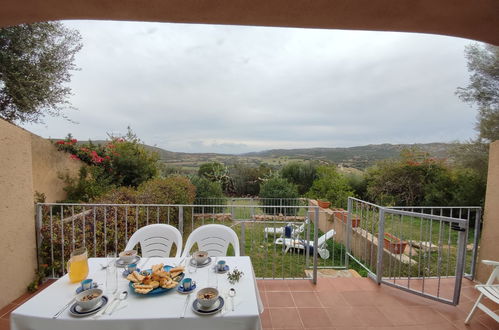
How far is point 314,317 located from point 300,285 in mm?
609

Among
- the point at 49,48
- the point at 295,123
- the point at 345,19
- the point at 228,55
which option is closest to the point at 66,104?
the point at 49,48

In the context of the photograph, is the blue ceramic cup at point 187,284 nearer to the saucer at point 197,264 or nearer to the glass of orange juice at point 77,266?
the saucer at point 197,264

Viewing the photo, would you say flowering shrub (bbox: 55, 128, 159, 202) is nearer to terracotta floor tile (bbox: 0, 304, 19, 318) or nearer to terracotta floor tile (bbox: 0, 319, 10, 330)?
terracotta floor tile (bbox: 0, 304, 19, 318)

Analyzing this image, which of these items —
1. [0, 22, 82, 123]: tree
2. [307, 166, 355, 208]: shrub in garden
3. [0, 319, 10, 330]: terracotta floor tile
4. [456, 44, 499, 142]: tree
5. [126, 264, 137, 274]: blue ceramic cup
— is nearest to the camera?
[126, 264, 137, 274]: blue ceramic cup

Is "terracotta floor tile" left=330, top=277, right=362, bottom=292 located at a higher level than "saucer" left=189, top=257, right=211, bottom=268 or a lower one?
lower

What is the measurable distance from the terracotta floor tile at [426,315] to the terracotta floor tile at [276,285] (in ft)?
4.36

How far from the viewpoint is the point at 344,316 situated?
232 centimetres

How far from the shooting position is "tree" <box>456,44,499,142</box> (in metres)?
5.74

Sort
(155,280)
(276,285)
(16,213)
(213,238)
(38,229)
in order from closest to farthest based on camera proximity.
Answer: (155,280) → (213,238) → (16,213) → (38,229) → (276,285)

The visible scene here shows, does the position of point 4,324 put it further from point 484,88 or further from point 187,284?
point 484,88

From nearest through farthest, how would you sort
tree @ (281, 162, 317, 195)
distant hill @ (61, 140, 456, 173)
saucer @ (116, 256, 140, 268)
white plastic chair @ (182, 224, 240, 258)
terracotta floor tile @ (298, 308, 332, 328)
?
saucer @ (116, 256, 140, 268) → terracotta floor tile @ (298, 308, 332, 328) → white plastic chair @ (182, 224, 240, 258) → distant hill @ (61, 140, 456, 173) → tree @ (281, 162, 317, 195)

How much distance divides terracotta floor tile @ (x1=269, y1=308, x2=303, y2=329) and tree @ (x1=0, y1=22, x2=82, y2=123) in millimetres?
6088

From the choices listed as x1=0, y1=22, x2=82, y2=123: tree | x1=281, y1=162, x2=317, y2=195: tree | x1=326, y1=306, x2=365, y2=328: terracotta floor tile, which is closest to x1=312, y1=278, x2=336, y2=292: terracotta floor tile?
x1=326, y1=306, x2=365, y2=328: terracotta floor tile

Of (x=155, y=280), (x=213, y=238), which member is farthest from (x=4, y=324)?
(x=213, y=238)
